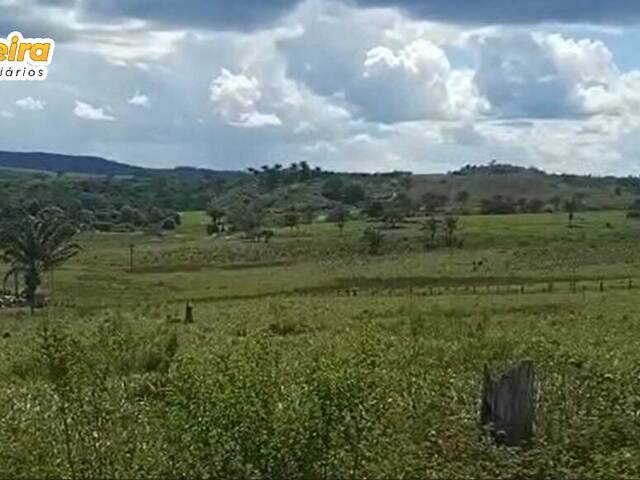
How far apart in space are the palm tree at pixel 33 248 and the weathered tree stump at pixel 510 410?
160 feet

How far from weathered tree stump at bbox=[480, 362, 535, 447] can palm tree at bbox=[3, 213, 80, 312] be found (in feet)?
160

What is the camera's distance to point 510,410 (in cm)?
925

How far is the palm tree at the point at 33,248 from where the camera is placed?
57.6m

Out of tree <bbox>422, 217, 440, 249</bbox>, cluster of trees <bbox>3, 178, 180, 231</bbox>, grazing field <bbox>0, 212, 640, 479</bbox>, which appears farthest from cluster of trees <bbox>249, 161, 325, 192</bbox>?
grazing field <bbox>0, 212, 640, 479</bbox>

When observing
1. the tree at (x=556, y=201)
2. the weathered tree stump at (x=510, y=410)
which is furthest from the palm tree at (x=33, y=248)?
the tree at (x=556, y=201)

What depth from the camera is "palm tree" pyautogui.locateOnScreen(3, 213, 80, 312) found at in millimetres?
57594

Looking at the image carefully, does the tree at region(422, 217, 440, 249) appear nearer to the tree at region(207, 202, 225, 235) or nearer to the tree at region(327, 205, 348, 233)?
the tree at region(327, 205, 348, 233)

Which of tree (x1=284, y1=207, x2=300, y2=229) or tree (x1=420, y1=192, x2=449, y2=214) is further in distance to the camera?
tree (x1=420, y1=192, x2=449, y2=214)

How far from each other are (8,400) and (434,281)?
173ft

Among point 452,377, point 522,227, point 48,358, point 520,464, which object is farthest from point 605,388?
point 522,227

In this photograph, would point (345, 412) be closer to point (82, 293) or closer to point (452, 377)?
point (452, 377)

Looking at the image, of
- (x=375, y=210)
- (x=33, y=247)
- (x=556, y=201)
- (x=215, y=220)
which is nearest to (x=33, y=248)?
(x=33, y=247)

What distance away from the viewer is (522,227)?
105m

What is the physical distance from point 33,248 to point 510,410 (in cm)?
5150
